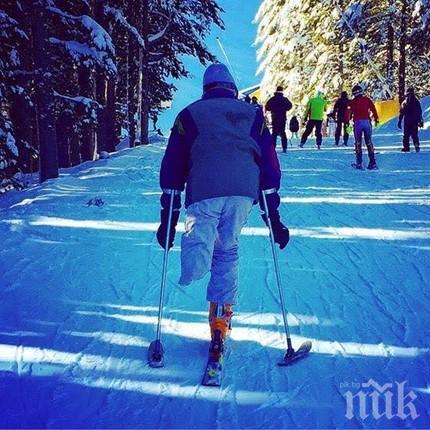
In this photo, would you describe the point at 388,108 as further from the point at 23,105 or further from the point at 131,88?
the point at 23,105

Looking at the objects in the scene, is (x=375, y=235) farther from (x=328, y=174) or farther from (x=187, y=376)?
(x=328, y=174)

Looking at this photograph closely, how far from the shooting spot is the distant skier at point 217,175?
333 cm

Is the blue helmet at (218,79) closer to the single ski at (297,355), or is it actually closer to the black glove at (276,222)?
the black glove at (276,222)

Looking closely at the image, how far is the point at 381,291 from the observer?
15.3 ft

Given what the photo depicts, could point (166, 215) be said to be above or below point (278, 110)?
below

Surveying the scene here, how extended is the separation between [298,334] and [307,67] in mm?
30099

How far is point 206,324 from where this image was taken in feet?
13.5

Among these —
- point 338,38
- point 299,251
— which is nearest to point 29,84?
point 299,251

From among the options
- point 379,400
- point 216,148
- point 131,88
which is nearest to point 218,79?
point 216,148

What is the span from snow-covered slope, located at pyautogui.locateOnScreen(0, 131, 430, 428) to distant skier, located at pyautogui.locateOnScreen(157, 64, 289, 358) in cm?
55

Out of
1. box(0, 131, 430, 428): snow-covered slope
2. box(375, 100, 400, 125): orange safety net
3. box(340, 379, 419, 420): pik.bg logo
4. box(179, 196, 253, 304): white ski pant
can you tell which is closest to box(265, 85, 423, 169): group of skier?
box(0, 131, 430, 428): snow-covered slope

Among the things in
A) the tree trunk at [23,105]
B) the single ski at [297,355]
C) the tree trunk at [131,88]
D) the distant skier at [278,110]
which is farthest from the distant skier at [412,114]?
the single ski at [297,355]

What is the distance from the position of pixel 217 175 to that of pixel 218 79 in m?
0.77

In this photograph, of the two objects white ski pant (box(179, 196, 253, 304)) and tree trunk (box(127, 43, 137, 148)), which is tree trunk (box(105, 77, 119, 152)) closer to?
tree trunk (box(127, 43, 137, 148))
